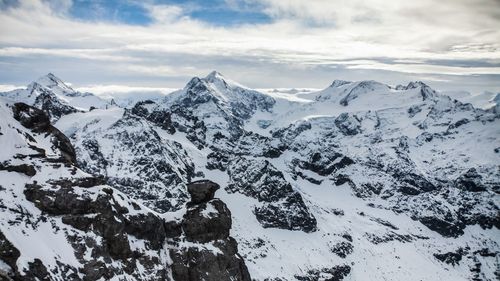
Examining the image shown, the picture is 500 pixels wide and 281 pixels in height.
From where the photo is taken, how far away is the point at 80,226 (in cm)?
12594

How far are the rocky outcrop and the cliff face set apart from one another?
0.29m

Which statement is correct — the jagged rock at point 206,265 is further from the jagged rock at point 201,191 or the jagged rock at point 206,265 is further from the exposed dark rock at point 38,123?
the exposed dark rock at point 38,123

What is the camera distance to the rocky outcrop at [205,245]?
146 m

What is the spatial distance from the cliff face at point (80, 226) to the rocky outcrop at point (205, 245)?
29 centimetres

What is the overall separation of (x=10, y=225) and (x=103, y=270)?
2354 cm

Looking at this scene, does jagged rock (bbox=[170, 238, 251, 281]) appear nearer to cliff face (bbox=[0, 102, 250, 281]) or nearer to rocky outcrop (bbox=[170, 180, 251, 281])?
rocky outcrop (bbox=[170, 180, 251, 281])

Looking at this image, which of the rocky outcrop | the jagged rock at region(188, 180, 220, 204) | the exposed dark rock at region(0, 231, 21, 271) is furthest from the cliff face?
the rocky outcrop

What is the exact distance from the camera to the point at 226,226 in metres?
160

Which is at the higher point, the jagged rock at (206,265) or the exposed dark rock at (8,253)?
the exposed dark rock at (8,253)

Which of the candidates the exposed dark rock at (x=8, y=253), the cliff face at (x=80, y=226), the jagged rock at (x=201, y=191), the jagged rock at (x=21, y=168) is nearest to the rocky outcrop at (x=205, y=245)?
the jagged rock at (x=201, y=191)

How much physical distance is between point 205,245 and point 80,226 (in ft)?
130

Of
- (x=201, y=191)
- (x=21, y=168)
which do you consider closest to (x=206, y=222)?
(x=201, y=191)

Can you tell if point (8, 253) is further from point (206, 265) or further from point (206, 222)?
point (206, 222)

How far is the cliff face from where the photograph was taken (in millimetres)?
113062
